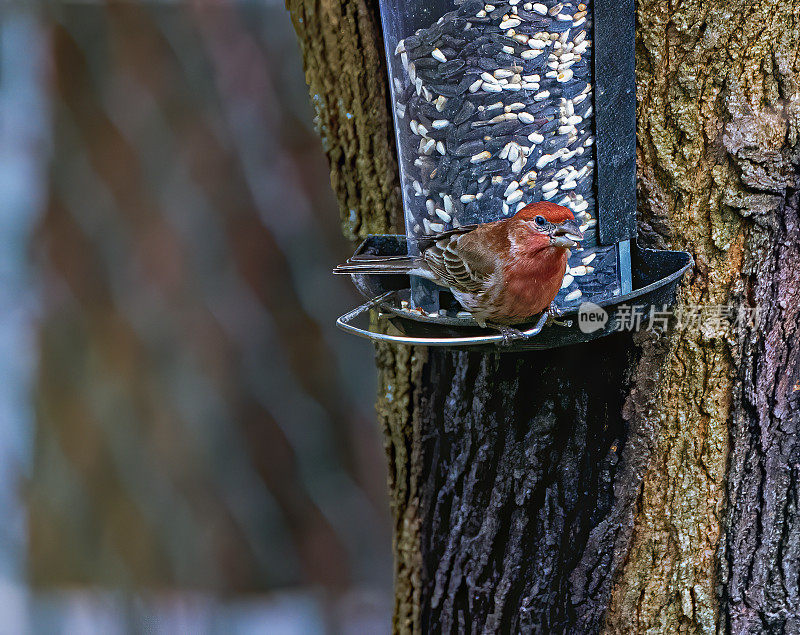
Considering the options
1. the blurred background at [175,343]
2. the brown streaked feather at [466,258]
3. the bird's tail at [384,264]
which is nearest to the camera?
the brown streaked feather at [466,258]

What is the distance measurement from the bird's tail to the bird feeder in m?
0.02

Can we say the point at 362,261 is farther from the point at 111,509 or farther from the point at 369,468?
the point at 111,509

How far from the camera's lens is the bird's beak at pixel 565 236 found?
6.40 feet

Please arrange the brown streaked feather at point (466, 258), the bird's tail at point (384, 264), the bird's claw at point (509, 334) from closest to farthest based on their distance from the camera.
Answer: the bird's claw at point (509, 334)
the brown streaked feather at point (466, 258)
the bird's tail at point (384, 264)

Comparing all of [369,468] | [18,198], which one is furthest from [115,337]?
[369,468]

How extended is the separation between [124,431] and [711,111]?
9.52 feet

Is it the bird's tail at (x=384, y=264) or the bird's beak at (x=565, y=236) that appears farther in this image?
the bird's tail at (x=384, y=264)

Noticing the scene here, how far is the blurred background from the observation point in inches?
131

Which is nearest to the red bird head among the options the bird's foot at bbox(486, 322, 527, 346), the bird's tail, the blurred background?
the bird's foot at bbox(486, 322, 527, 346)

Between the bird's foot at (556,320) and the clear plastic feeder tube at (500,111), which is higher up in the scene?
the clear plastic feeder tube at (500,111)

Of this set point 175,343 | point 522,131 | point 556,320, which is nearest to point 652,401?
point 556,320

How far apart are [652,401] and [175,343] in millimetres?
2172

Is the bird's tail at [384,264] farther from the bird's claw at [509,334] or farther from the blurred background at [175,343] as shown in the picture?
the blurred background at [175,343]

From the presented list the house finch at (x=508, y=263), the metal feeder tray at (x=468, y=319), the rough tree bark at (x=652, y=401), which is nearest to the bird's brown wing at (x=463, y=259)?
the house finch at (x=508, y=263)
